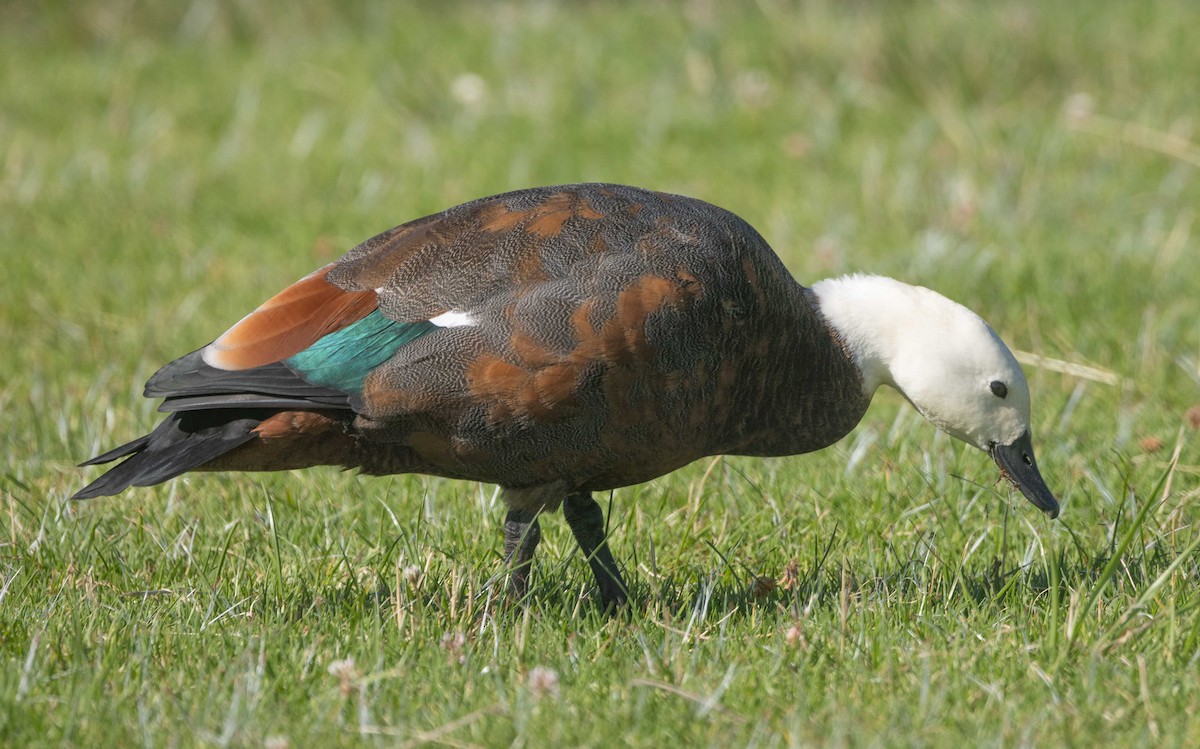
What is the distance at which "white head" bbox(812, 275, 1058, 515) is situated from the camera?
395cm

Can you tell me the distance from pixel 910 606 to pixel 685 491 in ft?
3.75

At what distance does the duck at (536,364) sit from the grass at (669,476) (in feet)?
1.09

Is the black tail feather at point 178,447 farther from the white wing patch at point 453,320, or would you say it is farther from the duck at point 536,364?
the white wing patch at point 453,320

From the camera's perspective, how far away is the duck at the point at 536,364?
3.48 metres

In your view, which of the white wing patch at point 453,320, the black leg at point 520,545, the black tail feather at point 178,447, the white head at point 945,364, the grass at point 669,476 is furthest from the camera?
the white head at point 945,364

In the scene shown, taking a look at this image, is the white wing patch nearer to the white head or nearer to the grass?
the grass

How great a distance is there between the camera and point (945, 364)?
396cm

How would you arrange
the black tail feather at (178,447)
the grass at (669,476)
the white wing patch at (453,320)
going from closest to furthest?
1. the grass at (669,476)
2. the black tail feather at (178,447)
3. the white wing patch at (453,320)

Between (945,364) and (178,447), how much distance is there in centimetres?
199

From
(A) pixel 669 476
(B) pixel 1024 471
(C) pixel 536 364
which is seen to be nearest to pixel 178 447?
(C) pixel 536 364

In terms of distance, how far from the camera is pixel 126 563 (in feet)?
12.8

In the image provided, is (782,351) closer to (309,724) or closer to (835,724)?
(835,724)

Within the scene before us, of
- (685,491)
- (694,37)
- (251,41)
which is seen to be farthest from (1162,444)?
(251,41)

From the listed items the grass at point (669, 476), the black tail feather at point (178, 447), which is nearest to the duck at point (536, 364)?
Answer: the black tail feather at point (178, 447)
